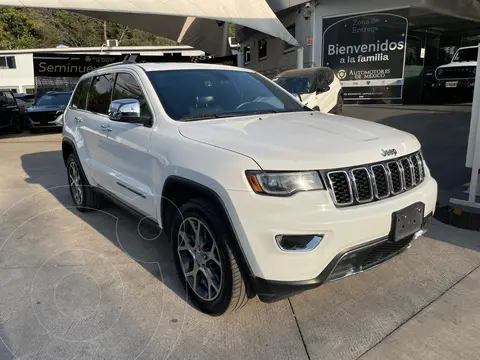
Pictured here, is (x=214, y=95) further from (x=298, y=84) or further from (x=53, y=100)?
(x=53, y=100)

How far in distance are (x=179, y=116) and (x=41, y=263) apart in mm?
2015

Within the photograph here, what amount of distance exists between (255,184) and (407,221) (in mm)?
1090

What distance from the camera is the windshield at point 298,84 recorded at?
9809 millimetres

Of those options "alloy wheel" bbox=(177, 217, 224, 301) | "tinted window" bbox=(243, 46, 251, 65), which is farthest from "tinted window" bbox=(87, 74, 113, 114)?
"tinted window" bbox=(243, 46, 251, 65)

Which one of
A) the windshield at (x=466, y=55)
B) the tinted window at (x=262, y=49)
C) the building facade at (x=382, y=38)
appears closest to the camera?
the windshield at (x=466, y=55)

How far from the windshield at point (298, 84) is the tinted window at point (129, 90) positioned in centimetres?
605

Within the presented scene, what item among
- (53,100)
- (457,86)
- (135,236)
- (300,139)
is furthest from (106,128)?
(53,100)

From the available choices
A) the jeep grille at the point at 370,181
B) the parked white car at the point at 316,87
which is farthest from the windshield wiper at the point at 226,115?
the parked white car at the point at 316,87

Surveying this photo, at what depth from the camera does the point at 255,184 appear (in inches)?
99.5

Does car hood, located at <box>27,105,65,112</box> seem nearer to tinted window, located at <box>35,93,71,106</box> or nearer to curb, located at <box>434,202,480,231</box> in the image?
tinted window, located at <box>35,93,71,106</box>

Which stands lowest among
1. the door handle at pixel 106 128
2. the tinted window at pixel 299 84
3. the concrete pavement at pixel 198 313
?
the concrete pavement at pixel 198 313

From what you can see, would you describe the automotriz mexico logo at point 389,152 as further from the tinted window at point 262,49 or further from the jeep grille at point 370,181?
the tinted window at point 262,49

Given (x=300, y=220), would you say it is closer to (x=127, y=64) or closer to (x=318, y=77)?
(x=127, y=64)

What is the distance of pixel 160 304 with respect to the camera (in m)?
3.26
